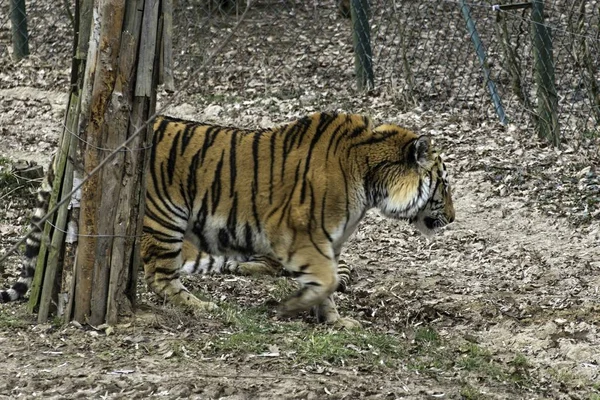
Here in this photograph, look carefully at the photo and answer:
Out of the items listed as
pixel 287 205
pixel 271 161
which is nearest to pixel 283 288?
pixel 287 205

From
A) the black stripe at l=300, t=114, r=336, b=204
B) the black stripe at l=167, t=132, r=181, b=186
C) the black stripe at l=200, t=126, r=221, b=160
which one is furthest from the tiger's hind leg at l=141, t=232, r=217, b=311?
the black stripe at l=300, t=114, r=336, b=204

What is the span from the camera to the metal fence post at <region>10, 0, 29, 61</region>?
11586 mm

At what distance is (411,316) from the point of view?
20.4 feet

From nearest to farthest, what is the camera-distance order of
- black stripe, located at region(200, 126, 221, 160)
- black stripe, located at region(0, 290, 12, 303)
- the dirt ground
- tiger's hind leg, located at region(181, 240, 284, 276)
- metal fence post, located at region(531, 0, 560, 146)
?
the dirt ground < black stripe, located at region(0, 290, 12, 303) < black stripe, located at region(200, 126, 221, 160) < tiger's hind leg, located at region(181, 240, 284, 276) < metal fence post, located at region(531, 0, 560, 146)

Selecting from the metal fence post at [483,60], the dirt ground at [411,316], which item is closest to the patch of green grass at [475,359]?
the dirt ground at [411,316]

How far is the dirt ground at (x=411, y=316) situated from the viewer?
4758 mm

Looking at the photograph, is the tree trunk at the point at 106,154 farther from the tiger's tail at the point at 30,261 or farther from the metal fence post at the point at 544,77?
the metal fence post at the point at 544,77

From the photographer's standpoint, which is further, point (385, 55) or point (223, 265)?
point (385, 55)

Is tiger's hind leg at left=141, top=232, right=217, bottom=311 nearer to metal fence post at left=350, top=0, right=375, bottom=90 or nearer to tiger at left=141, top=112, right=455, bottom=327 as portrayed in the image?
tiger at left=141, top=112, right=455, bottom=327

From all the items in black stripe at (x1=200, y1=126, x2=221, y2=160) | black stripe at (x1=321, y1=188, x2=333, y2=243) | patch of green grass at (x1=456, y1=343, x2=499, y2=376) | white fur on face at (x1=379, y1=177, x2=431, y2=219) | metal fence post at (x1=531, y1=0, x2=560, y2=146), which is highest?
metal fence post at (x1=531, y1=0, x2=560, y2=146)

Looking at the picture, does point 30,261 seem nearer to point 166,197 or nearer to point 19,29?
point 166,197

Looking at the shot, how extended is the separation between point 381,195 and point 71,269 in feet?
6.20

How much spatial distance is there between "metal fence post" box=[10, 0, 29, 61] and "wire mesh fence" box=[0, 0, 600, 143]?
0.20m

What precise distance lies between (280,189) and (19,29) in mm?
6884
